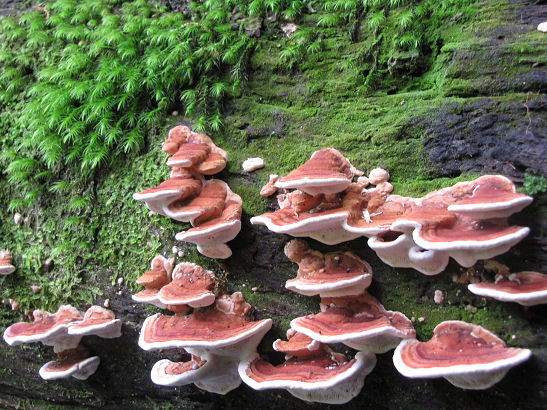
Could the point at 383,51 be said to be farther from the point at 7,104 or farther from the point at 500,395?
the point at 7,104

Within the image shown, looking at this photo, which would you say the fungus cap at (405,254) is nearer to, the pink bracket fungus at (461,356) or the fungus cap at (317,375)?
the pink bracket fungus at (461,356)

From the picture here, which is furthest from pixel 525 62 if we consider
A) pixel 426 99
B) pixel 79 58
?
pixel 79 58

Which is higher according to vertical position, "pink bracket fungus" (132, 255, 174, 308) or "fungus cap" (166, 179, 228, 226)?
"fungus cap" (166, 179, 228, 226)

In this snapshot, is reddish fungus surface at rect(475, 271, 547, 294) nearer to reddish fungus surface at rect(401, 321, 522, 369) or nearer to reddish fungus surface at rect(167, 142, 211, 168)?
reddish fungus surface at rect(401, 321, 522, 369)

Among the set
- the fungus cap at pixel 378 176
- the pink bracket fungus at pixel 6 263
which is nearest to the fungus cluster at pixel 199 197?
the fungus cap at pixel 378 176

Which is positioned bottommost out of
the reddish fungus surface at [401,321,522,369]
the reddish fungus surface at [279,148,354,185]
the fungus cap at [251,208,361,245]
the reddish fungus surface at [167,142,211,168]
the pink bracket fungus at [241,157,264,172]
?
the reddish fungus surface at [401,321,522,369]

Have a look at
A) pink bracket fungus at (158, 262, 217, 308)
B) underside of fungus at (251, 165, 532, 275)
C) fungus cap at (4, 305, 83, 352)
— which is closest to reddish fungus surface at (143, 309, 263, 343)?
pink bracket fungus at (158, 262, 217, 308)
